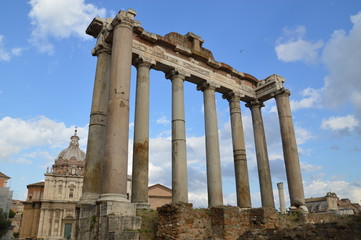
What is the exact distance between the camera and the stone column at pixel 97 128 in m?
11.9

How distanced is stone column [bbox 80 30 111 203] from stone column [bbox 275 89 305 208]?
10.9 meters

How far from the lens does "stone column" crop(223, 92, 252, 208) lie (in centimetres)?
1691

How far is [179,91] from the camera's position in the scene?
1603 cm

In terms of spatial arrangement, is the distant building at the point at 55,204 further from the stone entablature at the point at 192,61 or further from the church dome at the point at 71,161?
the stone entablature at the point at 192,61

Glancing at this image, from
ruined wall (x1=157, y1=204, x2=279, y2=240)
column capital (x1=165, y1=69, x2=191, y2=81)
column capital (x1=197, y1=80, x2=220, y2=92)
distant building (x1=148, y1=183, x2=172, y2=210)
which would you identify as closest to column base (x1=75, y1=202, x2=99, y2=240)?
ruined wall (x1=157, y1=204, x2=279, y2=240)

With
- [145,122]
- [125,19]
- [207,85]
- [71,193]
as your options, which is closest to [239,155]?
[207,85]

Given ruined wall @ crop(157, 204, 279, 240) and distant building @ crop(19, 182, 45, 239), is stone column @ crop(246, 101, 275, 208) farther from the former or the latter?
distant building @ crop(19, 182, 45, 239)

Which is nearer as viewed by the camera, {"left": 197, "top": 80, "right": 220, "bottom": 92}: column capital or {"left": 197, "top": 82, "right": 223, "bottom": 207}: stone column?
{"left": 197, "top": 82, "right": 223, "bottom": 207}: stone column

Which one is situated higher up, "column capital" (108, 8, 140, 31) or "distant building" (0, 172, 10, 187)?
"distant building" (0, 172, 10, 187)

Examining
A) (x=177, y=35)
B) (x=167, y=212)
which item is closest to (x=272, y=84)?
(x=177, y=35)

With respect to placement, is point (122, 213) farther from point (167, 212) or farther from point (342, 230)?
point (342, 230)

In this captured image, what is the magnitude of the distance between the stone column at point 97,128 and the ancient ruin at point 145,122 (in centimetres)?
4

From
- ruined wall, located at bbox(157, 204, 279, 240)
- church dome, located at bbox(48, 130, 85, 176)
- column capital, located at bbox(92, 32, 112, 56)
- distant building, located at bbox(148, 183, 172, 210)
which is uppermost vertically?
church dome, located at bbox(48, 130, 85, 176)

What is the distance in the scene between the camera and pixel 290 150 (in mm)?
17641
